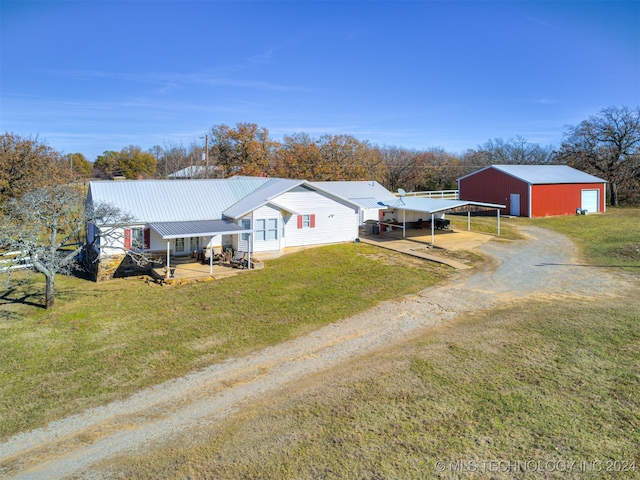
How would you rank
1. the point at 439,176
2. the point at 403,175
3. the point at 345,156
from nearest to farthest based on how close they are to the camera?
1. the point at 345,156
2. the point at 439,176
3. the point at 403,175

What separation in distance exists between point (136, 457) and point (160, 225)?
46.1 ft

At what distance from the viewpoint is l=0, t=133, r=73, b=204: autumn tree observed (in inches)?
996

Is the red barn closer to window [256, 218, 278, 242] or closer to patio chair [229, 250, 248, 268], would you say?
window [256, 218, 278, 242]

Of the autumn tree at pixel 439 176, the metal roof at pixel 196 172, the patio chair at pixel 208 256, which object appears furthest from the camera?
the autumn tree at pixel 439 176

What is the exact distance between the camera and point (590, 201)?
35.7m

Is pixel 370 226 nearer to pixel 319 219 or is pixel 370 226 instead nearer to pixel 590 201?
pixel 319 219

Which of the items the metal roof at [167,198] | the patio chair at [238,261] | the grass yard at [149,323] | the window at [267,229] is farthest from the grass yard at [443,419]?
the metal roof at [167,198]

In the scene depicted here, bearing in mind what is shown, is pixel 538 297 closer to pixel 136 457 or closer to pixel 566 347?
pixel 566 347

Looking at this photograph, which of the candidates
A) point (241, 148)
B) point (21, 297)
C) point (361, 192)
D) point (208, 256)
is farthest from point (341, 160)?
point (21, 297)

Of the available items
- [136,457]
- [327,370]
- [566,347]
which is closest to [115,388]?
[136,457]

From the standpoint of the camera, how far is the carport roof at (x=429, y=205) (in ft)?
76.4

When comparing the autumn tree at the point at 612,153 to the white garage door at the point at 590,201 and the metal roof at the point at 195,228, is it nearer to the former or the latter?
the white garage door at the point at 590,201

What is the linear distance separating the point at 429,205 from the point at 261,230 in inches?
412

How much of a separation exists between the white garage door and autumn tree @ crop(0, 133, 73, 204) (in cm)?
4186
